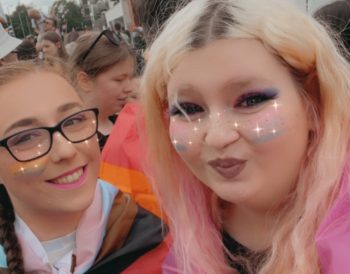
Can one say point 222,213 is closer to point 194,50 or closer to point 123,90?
point 194,50

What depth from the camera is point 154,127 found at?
1146 mm

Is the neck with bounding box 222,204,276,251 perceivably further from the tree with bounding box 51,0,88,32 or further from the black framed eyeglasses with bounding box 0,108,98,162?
the tree with bounding box 51,0,88,32

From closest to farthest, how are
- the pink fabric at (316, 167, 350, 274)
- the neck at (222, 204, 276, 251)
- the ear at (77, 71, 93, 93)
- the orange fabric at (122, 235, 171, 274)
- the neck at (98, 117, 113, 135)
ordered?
the pink fabric at (316, 167, 350, 274), the neck at (222, 204, 276, 251), the orange fabric at (122, 235, 171, 274), the ear at (77, 71, 93, 93), the neck at (98, 117, 113, 135)

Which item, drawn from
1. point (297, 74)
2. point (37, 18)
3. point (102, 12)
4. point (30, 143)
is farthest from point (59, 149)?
point (102, 12)

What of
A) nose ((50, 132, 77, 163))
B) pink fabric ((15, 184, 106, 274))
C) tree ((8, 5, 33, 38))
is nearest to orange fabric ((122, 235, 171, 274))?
pink fabric ((15, 184, 106, 274))

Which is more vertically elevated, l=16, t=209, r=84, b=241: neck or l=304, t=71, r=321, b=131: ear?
l=304, t=71, r=321, b=131: ear

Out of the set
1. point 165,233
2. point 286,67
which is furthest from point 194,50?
point 165,233

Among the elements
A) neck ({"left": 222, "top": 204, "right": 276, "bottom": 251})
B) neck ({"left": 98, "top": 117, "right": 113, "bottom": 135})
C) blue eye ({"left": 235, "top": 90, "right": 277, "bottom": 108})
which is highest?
blue eye ({"left": 235, "top": 90, "right": 277, "bottom": 108})

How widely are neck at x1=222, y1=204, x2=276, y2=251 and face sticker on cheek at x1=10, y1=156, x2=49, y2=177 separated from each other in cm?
47

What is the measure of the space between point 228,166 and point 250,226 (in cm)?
22

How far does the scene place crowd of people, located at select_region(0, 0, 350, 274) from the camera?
0.91 m

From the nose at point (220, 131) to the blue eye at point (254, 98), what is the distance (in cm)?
→ 4

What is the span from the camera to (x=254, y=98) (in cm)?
92

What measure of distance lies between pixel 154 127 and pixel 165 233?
0.36m
